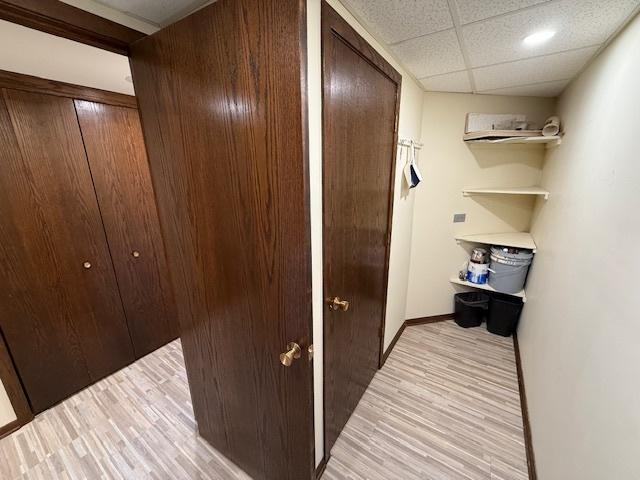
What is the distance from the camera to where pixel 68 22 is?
2.58 feet

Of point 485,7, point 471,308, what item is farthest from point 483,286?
point 485,7

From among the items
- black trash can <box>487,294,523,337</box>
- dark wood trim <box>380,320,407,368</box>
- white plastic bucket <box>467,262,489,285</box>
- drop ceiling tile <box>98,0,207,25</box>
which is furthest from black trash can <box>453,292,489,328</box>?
drop ceiling tile <box>98,0,207,25</box>

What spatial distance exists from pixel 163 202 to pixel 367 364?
5.33 ft

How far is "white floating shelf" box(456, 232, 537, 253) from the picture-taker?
211 cm

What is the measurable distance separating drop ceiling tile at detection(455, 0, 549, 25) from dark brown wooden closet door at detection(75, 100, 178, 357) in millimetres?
1871

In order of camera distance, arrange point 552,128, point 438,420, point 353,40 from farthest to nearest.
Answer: point 552,128
point 438,420
point 353,40

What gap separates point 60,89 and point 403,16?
1994mm

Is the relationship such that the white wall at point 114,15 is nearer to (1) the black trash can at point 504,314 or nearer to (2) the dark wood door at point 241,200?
(2) the dark wood door at point 241,200

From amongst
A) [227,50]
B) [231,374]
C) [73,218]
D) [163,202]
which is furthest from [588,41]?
[73,218]

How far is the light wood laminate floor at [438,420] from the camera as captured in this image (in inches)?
54.1

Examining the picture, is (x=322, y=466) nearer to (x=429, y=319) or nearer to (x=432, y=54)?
(x=429, y=319)

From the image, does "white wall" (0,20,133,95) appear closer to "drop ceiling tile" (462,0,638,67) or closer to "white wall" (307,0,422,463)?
"white wall" (307,0,422,463)

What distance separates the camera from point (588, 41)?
1199mm

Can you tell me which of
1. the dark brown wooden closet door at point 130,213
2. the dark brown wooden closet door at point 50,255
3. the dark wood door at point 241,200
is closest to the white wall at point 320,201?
the dark wood door at point 241,200
